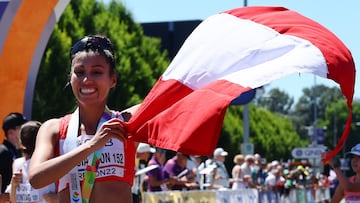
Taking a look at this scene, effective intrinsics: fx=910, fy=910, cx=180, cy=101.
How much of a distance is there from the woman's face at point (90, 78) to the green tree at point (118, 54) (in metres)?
24.8

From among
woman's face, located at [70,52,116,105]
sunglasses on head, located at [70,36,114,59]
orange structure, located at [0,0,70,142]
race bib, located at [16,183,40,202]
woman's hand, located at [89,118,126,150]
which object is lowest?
race bib, located at [16,183,40,202]

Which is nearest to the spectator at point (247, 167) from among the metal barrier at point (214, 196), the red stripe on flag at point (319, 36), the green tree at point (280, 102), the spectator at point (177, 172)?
the metal barrier at point (214, 196)

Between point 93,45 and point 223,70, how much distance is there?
27.8 inches

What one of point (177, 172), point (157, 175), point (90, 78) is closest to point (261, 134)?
point (177, 172)

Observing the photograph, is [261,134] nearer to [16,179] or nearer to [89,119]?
[16,179]

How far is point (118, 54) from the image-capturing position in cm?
2970

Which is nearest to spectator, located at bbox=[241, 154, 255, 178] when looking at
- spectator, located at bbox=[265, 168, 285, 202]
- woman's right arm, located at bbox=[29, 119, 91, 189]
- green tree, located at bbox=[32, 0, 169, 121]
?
spectator, located at bbox=[265, 168, 285, 202]

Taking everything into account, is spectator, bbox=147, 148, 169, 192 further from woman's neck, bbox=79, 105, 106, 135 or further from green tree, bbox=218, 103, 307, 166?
green tree, bbox=218, 103, 307, 166

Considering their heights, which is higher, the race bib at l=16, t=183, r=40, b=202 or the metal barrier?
the race bib at l=16, t=183, r=40, b=202

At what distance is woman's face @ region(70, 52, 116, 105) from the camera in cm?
465

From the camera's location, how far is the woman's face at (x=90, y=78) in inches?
183

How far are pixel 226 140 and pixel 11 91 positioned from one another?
4846 centimetres

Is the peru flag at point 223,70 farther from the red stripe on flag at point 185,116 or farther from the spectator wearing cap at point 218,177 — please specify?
the spectator wearing cap at point 218,177

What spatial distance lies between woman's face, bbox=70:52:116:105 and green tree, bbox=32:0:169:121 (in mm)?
24837
